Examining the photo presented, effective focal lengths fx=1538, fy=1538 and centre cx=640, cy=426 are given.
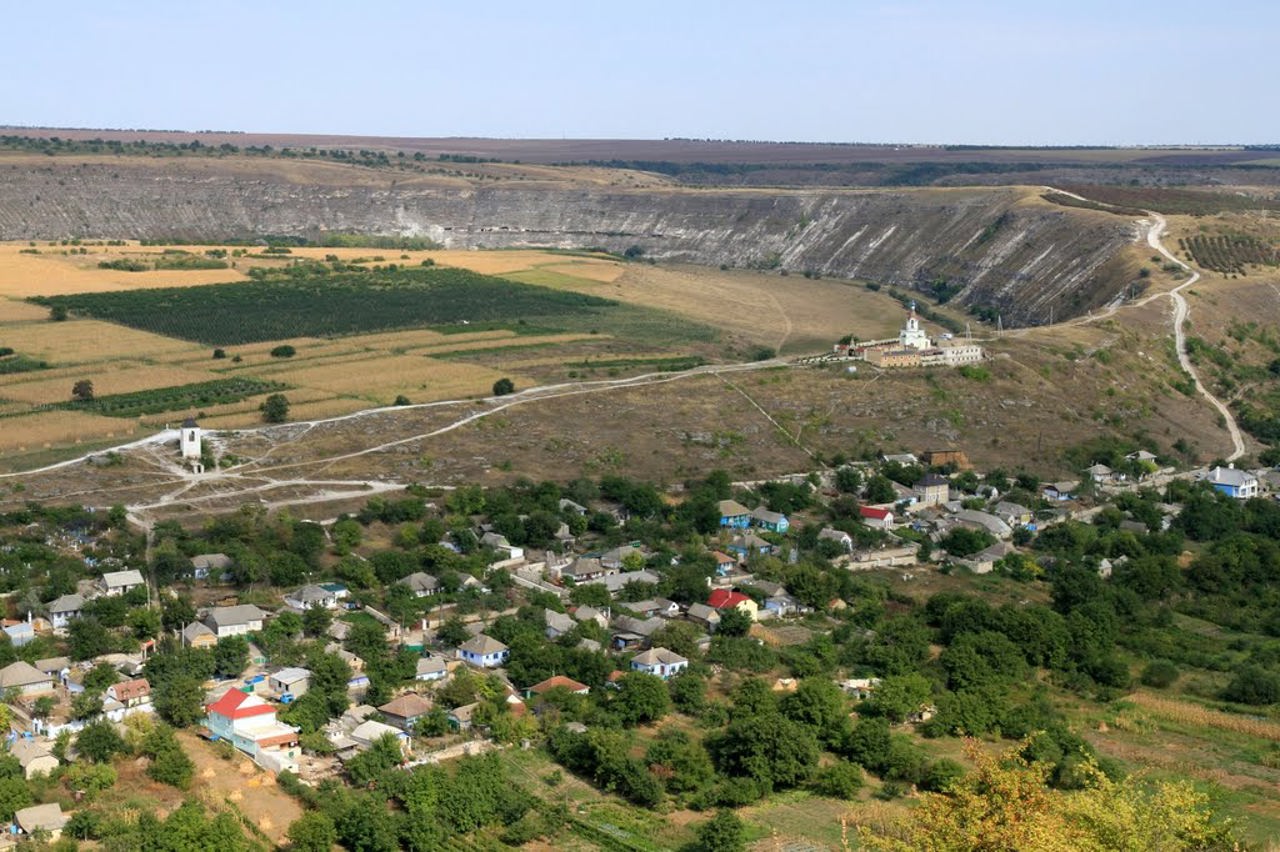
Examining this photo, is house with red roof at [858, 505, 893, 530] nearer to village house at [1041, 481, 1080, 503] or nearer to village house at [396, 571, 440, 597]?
village house at [1041, 481, 1080, 503]

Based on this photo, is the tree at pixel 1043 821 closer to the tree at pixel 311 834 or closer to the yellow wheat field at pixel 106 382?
the tree at pixel 311 834

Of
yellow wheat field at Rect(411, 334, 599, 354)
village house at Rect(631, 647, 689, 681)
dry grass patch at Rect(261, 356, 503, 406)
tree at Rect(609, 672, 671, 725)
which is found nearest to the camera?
tree at Rect(609, 672, 671, 725)

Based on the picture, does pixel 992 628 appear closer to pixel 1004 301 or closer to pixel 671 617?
pixel 671 617

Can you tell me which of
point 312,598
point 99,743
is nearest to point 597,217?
point 312,598

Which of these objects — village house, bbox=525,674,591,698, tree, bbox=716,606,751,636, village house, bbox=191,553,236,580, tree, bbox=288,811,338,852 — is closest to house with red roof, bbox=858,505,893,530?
tree, bbox=716,606,751,636

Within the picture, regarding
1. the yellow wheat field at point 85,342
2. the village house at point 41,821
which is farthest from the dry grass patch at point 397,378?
the village house at point 41,821

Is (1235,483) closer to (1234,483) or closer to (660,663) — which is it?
(1234,483)

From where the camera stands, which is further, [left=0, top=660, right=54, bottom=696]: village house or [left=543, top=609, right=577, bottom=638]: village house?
[left=543, top=609, right=577, bottom=638]: village house

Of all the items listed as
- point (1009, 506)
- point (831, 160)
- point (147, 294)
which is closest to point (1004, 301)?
point (1009, 506)

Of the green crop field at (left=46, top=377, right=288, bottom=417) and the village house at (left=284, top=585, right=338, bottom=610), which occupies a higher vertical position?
the green crop field at (left=46, top=377, right=288, bottom=417)
